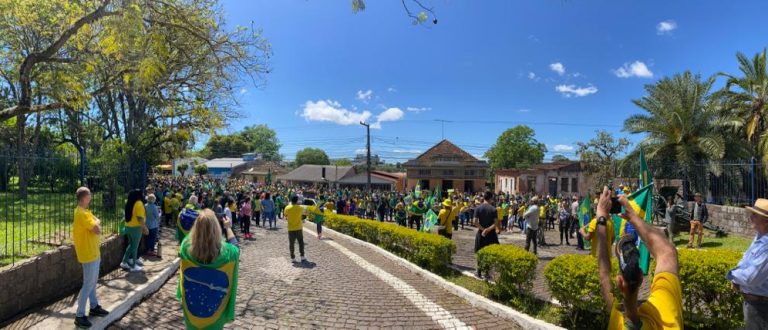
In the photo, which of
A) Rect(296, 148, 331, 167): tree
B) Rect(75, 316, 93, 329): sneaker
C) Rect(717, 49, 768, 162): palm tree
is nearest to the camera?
Rect(75, 316, 93, 329): sneaker

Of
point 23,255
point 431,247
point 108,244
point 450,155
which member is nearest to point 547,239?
point 431,247

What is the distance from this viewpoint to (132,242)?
7191 mm

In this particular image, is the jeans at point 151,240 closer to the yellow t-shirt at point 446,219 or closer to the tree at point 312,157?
the yellow t-shirt at point 446,219

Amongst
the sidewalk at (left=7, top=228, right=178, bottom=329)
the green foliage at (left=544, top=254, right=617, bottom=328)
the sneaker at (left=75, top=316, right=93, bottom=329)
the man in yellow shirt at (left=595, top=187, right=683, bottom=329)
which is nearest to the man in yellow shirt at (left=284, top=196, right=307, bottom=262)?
the sidewalk at (left=7, top=228, right=178, bottom=329)

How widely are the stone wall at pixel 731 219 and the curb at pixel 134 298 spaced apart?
14859mm

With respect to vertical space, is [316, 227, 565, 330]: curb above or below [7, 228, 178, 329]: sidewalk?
below

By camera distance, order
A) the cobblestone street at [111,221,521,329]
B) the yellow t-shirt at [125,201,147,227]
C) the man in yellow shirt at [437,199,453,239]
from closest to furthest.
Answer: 1. the cobblestone street at [111,221,521,329]
2. the yellow t-shirt at [125,201,147,227]
3. the man in yellow shirt at [437,199,453,239]

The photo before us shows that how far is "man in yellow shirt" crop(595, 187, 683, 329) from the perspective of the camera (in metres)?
1.91

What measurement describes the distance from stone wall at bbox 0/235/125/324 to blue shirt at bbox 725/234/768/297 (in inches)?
297

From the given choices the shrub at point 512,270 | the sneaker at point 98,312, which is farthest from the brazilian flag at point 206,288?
the shrub at point 512,270

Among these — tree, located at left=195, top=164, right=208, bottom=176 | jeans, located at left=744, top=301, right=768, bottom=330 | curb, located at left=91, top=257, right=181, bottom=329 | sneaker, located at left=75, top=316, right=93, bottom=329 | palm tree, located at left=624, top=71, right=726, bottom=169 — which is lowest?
curb, located at left=91, top=257, right=181, bottom=329

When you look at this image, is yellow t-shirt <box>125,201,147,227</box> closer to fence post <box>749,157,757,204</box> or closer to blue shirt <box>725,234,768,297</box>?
blue shirt <box>725,234,768,297</box>

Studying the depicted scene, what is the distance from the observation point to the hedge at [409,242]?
8141mm

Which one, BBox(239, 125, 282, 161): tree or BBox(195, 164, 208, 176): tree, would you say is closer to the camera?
BBox(195, 164, 208, 176): tree
